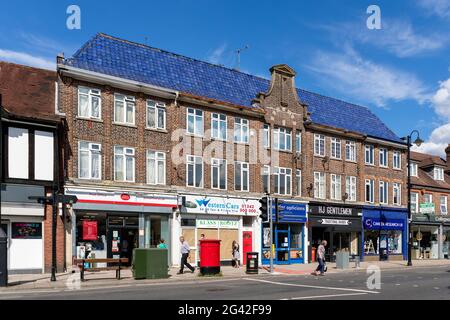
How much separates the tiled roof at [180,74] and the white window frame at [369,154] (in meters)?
1.31

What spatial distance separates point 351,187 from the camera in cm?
4056

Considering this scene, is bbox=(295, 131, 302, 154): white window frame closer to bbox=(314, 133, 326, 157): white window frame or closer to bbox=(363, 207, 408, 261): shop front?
bbox=(314, 133, 326, 157): white window frame

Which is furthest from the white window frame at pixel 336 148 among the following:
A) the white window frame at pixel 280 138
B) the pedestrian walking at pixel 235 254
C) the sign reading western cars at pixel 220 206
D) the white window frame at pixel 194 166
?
the pedestrian walking at pixel 235 254

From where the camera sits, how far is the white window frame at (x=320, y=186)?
37719 millimetres

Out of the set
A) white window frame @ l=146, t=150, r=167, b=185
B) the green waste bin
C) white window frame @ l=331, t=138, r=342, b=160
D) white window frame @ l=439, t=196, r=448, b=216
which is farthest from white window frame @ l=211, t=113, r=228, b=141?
white window frame @ l=439, t=196, r=448, b=216

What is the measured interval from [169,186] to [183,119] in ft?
12.8

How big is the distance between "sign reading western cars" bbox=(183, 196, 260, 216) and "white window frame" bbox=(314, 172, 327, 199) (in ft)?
19.3

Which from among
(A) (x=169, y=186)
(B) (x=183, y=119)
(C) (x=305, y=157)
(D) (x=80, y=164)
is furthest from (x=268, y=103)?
(D) (x=80, y=164)

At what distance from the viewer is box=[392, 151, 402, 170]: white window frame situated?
146ft

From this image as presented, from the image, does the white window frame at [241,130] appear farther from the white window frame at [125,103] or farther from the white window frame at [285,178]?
the white window frame at [125,103]

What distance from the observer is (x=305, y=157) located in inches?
1459

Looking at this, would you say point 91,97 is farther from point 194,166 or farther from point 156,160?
point 194,166

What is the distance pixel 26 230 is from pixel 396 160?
30.8m
